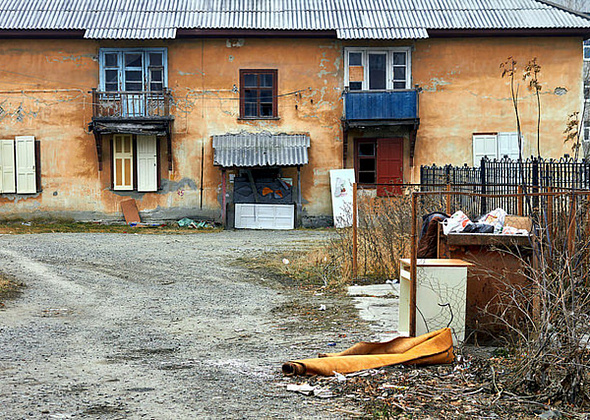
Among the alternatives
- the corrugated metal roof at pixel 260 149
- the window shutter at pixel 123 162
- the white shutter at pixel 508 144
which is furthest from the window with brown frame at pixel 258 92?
the white shutter at pixel 508 144

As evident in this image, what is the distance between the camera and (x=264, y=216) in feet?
75.2

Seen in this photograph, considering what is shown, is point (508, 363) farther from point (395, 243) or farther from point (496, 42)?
point (496, 42)

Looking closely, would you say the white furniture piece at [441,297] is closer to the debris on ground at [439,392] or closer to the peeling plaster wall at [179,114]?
the debris on ground at [439,392]

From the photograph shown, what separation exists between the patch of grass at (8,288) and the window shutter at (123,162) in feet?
38.8

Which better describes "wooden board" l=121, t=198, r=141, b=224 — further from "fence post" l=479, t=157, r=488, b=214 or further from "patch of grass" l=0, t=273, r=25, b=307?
"fence post" l=479, t=157, r=488, b=214

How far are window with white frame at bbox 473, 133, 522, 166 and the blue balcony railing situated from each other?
241 centimetres

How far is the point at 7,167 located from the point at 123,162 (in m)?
3.54

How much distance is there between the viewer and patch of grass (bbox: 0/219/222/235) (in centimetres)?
2088

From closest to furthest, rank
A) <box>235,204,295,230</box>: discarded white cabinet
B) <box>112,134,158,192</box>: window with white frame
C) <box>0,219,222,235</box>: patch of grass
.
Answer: <box>0,219,222,235</box>: patch of grass < <box>235,204,295,230</box>: discarded white cabinet < <box>112,134,158,192</box>: window with white frame

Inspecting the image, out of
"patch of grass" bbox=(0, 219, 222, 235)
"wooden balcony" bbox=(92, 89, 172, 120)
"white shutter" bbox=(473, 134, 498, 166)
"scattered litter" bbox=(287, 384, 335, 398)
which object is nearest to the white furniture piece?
"scattered litter" bbox=(287, 384, 335, 398)

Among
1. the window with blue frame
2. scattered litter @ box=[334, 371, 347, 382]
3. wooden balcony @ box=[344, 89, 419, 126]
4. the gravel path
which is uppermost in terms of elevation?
the window with blue frame

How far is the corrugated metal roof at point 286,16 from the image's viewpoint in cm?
2283

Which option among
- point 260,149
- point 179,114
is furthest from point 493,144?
point 179,114

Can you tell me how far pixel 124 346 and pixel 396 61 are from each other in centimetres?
1791
